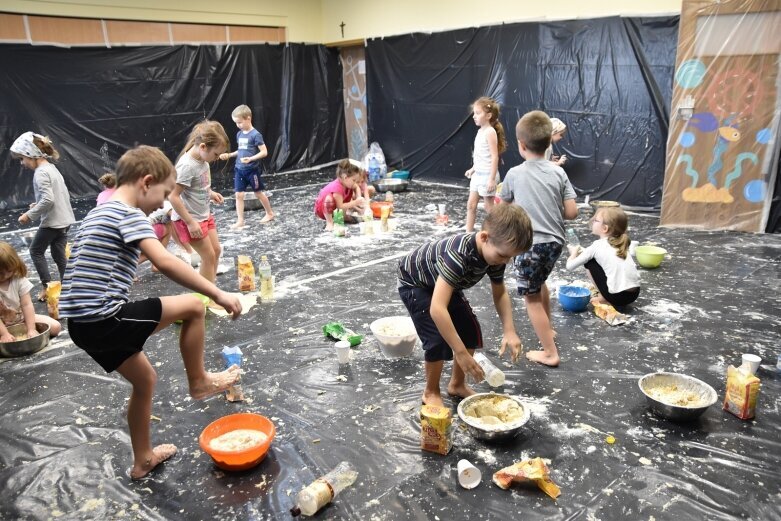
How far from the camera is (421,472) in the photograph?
281 cm

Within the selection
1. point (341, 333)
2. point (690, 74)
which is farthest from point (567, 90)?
point (341, 333)

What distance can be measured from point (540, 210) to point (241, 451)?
234 centimetres

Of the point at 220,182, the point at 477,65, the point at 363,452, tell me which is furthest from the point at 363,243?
the point at 220,182

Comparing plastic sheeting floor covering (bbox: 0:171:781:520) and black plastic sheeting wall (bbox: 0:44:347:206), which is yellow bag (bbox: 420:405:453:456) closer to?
plastic sheeting floor covering (bbox: 0:171:781:520)

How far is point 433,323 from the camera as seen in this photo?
312 cm

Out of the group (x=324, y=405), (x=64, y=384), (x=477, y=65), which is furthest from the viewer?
(x=477, y=65)

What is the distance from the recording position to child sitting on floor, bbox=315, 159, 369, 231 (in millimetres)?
7668

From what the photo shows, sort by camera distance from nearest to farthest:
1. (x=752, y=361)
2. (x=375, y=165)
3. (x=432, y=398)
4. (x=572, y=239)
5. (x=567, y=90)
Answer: (x=432, y=398), (x=752, y=361), (x=572, y=239), (x=567, y=90), (x=375, y=165)

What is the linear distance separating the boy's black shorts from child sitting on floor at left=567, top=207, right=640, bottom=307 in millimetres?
3403

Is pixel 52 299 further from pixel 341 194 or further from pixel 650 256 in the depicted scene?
pixel 650 256

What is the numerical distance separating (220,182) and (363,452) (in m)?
9.85

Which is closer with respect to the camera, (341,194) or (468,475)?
(468,475)

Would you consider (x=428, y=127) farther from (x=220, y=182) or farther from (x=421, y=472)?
(x=421, y=472)

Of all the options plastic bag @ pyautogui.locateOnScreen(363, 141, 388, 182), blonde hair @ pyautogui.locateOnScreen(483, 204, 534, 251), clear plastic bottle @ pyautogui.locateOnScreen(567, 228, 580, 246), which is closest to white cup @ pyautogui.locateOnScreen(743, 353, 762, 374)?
blonde hair @ pyautogui.locateOnScreen(483, 204, 534, 251)
